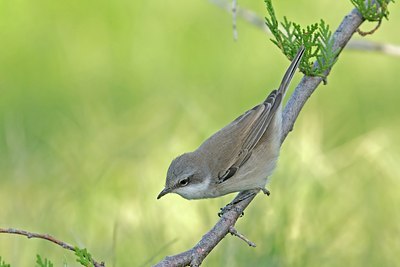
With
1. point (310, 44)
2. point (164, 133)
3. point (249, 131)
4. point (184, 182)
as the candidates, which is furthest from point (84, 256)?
point (164, 133)

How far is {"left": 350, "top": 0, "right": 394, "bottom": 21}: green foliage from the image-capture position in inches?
171

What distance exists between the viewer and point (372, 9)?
14.5 ft

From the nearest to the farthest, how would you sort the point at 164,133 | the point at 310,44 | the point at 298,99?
the point at 310,44 → the point at 298,99 → the point at 164,133

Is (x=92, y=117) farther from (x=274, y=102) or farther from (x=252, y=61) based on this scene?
(x=274, y=102)

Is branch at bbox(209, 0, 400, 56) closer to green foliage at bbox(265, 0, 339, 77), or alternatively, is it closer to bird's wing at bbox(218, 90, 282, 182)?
bird's wing at bbox(218, 90, 282, 182)

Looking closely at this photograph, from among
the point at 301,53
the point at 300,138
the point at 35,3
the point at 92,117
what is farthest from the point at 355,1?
the point at 35,3

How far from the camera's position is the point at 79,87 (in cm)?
937

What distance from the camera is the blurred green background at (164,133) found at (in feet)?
19.5

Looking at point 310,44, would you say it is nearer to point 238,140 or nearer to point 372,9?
point 372,9

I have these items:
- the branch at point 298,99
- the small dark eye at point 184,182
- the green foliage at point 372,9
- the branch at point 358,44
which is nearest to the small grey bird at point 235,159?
the small dark eye at point 184,182

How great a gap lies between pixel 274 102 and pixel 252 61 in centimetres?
459

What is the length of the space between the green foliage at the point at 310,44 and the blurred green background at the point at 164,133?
132cm

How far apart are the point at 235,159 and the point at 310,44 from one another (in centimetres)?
125

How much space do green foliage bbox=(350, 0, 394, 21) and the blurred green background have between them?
1.73 metres
